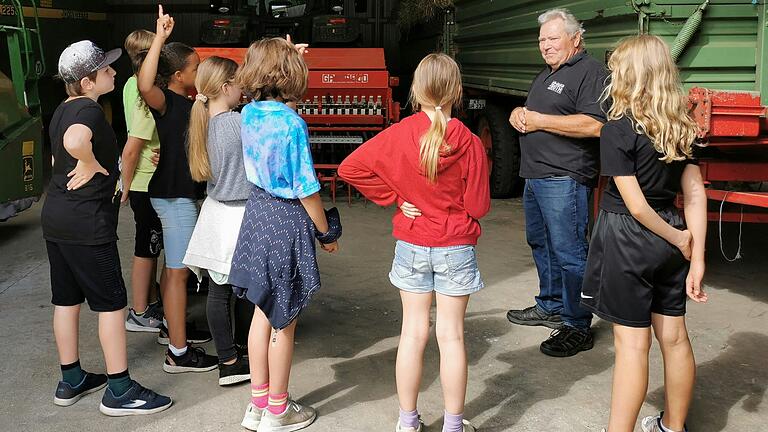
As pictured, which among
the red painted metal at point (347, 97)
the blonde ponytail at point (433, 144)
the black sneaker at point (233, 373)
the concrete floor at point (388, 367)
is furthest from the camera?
the red painted metal at point (347, 97)

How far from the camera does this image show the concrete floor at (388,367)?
365 cm

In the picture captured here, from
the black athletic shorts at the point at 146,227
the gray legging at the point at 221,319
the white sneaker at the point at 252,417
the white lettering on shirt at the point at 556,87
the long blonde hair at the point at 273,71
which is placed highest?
the long blonde hair at the point at 273,71

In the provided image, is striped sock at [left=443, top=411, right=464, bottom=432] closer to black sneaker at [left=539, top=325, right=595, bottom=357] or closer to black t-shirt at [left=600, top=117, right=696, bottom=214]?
black t-shirt at [left=600, top=117, right=696, bottom=214]

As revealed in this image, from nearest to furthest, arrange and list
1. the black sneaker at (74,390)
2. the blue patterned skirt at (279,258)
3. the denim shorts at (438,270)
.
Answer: the denim shorts at (438,270)
the blue patterned skirt at (279,258)
the black sneaker at (74,390)

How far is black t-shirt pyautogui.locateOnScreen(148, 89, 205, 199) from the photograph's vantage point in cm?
408

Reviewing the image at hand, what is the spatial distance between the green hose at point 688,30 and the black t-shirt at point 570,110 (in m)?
0.56

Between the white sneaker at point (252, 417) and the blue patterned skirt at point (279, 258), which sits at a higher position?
the blue patterned skirt at point (279, 258)

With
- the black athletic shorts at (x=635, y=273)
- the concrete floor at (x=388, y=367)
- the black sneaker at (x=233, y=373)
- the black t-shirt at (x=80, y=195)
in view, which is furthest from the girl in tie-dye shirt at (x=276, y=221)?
the black athletic shorts at (x=635, y=273)

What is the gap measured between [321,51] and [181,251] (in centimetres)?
519

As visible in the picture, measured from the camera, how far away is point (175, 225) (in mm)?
4156

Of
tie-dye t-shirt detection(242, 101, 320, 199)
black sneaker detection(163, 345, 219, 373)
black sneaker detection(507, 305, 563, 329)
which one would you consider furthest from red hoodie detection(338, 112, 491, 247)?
black sneaker detection(507, 305, 563, 329)

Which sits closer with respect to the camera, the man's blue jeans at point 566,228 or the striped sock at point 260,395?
the striped sock at point 260,395

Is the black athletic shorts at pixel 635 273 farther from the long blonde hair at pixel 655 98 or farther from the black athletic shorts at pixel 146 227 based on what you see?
the black athletic shorts at pixel 146 227

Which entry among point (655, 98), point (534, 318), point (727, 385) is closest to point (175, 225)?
point (534, 318)
